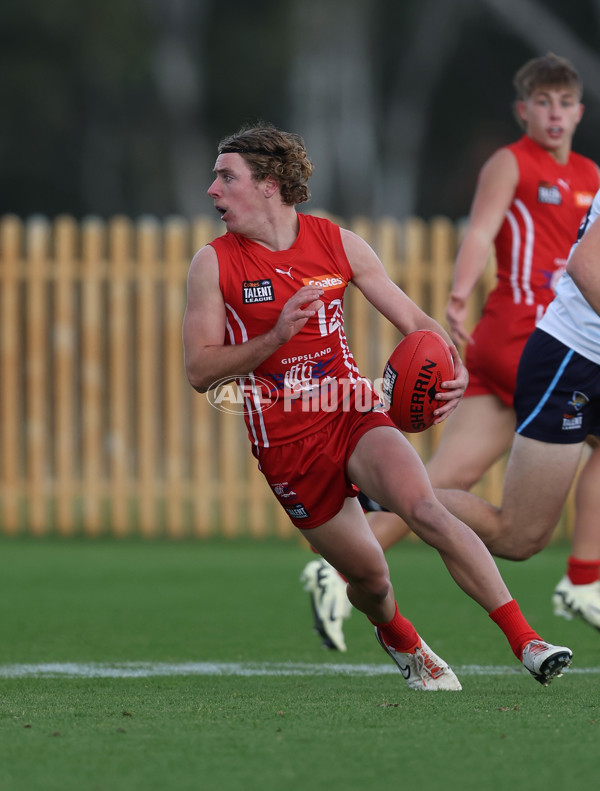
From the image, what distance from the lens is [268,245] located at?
5215 mm

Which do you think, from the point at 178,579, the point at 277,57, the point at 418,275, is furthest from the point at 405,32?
the point at 178,579

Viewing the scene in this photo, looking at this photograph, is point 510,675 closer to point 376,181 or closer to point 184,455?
point 184,455

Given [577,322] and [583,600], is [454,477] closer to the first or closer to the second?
[583,600]

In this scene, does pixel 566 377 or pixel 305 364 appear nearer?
pixel 305 364

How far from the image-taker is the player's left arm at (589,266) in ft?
16.8

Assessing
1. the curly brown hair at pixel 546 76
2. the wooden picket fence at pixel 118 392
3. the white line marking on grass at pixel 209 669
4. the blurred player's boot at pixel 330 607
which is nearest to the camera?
the white line marking on grass at pixel 209 669

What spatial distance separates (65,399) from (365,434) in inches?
299

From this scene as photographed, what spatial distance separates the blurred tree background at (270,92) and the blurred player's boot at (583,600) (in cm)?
2197

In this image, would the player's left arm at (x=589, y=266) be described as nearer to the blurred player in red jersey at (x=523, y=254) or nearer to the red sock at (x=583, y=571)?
the blurred player in red jersey at (x=523, y=254)

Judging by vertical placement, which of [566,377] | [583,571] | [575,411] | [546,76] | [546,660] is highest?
[546,76]

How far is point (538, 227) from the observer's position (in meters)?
6.82

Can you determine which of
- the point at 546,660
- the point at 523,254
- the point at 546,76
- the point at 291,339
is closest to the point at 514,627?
the point at 546,660

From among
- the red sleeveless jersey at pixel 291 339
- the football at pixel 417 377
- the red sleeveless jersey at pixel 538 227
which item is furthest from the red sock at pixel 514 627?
the red sleeveless jersey at pixel 538 227

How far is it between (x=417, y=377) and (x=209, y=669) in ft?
5.22
